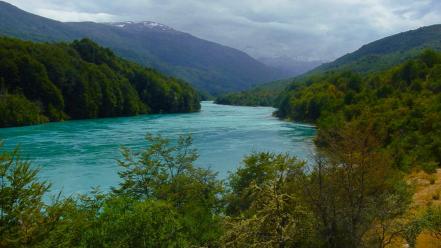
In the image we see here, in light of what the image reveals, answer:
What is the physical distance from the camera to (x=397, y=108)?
7006cm

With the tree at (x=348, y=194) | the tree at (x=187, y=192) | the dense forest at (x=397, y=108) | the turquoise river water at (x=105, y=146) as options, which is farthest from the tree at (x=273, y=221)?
the turquoise river water at (x=105, y=146)

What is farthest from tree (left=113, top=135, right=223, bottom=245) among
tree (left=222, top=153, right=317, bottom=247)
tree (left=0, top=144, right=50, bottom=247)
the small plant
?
the small plant

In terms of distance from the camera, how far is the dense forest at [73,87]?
333 feet

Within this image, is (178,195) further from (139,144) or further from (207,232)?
(139,144)

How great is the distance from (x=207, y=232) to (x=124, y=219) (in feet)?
18.5

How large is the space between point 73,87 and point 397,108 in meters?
82.3

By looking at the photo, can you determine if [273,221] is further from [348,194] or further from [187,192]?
[187,192]

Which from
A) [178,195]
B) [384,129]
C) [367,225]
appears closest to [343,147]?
[367,225]

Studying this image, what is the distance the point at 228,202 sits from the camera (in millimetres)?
26469

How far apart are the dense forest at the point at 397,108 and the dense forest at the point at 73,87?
148 feet

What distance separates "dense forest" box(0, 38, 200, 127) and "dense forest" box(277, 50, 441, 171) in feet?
148

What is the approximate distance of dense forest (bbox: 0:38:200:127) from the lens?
10150 cm

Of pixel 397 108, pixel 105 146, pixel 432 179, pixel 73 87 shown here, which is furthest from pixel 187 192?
pixel 73 87

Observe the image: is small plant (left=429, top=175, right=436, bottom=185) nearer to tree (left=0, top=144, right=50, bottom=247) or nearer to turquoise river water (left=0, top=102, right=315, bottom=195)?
turquoise river water (left=0, top=102, right=315, bottom=195)
